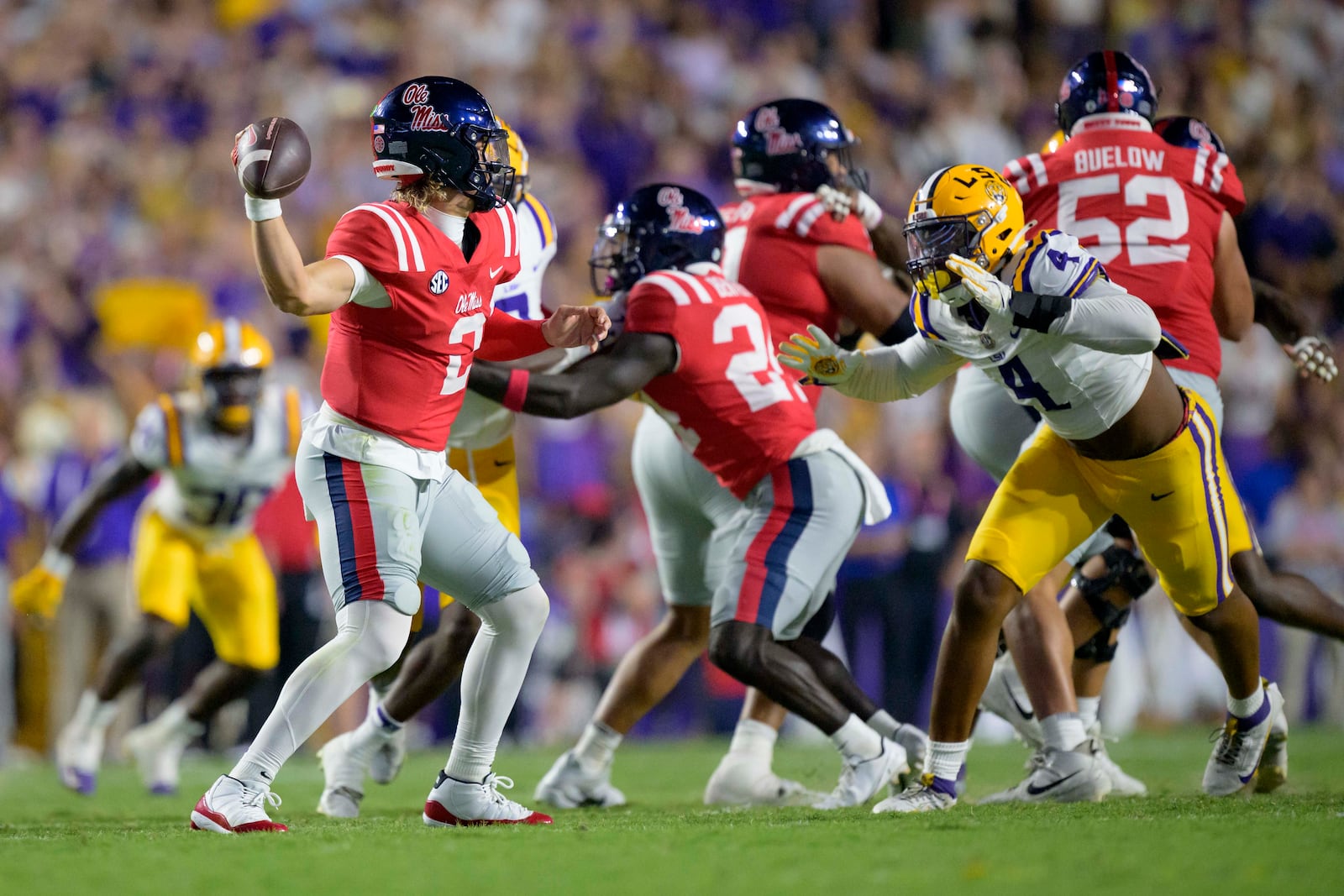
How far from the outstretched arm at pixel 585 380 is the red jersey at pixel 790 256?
75 centimetres

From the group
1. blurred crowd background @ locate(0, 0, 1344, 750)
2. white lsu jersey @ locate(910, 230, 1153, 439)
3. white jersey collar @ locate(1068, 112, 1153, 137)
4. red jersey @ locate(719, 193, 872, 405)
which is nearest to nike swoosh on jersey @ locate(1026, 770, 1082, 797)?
white lsu jersey @ locate(910, 230, 1153, 439)

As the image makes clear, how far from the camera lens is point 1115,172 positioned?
18.5 ft

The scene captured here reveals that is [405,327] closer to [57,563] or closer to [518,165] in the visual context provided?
[518,165]

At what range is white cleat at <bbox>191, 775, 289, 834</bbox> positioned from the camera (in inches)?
170

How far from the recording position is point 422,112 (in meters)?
4.64

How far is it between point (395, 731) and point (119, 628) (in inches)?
189

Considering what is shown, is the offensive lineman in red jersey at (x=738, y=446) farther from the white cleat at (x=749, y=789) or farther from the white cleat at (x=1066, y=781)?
the white cleat at (x=1066, y=781)

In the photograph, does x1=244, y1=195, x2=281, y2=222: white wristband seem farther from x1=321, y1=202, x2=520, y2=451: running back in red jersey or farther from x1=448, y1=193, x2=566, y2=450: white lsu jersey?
x1=448, y1=193, x2=566, y2=450: white lsu jersey

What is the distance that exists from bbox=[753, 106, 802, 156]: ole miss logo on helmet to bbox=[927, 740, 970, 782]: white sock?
239 cm

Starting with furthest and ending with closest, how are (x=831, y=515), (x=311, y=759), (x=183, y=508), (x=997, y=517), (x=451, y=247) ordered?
(x=311, y=759)
(x=183, y=508)
(x=831, y=515)
(x=997, y=517)
(x=451, y=247)

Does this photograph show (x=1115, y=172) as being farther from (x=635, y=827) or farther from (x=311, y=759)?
(x=311, y=759)

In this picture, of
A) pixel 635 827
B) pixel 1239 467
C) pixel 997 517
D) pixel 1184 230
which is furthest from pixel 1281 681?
pixel 635 827

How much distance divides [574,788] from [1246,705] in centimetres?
228

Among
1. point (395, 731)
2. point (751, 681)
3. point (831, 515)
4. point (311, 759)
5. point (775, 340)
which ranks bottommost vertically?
point (311, 759)
